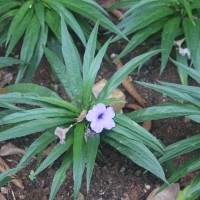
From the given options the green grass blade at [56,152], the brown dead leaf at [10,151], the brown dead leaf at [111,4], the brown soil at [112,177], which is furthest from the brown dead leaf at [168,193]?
the brown dead leaf at [111,4]

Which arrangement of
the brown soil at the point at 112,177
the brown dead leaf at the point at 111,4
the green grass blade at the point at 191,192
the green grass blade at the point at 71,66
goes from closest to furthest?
the green grass blade at the point at 191,192 < the green grass blade at the point at 71,66 < the brown soil at the point at 112,177 < the brown dead leaf at the point at 111,4

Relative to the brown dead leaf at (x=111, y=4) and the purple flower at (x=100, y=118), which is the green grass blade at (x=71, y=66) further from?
the brown dead leaf at (x=111, y=4)

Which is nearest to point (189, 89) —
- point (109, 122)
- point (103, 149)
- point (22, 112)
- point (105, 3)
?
point (109, 122)

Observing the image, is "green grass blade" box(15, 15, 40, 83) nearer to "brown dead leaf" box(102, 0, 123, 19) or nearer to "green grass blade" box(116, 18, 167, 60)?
"green grass blade" box(116, 18, 167, 60)

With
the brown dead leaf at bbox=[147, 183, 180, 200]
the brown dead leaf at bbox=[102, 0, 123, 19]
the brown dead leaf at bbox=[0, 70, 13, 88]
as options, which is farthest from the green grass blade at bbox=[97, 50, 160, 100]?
the brown dead leaf at bbox=[102, 0, 123, 19]

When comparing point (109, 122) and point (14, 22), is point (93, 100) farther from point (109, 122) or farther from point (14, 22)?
point (14, 22)

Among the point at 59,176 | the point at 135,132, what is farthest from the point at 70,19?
the point at 59,176
